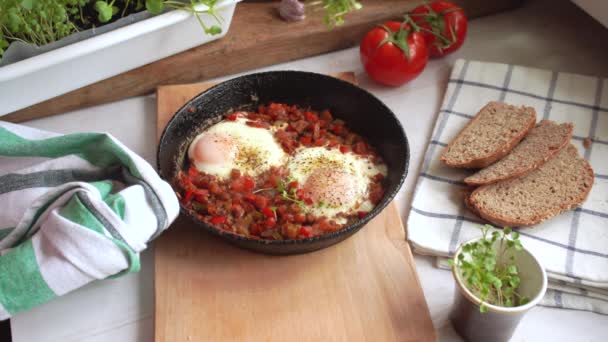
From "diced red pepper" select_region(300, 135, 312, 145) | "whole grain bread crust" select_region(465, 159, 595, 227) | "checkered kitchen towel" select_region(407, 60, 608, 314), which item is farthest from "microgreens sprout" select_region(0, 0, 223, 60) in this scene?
"whole grain bread crust" select_region(465, 159, 595, 227)

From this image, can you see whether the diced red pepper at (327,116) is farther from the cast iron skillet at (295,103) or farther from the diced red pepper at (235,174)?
the diced red pepper at (235,174)

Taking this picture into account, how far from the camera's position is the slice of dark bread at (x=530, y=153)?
5.98 feet

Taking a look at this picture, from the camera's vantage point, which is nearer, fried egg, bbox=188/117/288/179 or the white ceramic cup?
the white ceramic cup

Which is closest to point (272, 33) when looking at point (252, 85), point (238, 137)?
point (252, 85)

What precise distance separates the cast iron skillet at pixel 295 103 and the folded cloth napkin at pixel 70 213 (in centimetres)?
15

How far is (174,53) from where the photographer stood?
7.11 feet

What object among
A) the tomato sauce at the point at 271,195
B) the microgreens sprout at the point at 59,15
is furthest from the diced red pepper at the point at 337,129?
the microgreens sprout at the point at 59,15

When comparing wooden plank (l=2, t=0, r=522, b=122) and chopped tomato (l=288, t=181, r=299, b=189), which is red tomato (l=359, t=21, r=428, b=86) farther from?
chopped tomato (l=288, t=181, r=299, b=189)

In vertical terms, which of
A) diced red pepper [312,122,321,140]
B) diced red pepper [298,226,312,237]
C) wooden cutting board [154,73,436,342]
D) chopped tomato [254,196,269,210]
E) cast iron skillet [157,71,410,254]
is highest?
cast iron skillet [157,71,410,254]

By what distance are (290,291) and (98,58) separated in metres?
1.02

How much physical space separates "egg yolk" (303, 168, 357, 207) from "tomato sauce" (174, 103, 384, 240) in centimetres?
3

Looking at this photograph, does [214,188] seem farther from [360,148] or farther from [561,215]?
[561,215]

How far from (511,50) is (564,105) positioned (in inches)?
16.3

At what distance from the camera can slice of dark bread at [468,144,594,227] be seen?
1.74 metres
